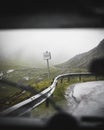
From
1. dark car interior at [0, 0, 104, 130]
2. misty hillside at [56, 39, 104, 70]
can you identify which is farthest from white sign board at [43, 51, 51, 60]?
dark car interior at [0, 0, 104, 130]

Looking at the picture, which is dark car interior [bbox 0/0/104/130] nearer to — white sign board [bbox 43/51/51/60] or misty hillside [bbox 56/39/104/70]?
white sign board [bbox 43/51/51/60]

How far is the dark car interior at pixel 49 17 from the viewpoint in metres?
2.51

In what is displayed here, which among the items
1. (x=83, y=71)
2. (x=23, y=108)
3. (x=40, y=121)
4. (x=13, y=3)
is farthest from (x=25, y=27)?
(x=83, y=71)

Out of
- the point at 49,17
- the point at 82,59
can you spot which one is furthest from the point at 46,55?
the point at 49,17

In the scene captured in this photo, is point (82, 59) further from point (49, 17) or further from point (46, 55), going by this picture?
point (49, 17)

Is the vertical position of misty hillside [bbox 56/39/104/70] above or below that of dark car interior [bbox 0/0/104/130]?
below

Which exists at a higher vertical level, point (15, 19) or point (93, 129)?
point (15, 19)

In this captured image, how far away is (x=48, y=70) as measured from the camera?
7.55 meters

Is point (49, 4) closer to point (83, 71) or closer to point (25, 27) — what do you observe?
point (25, 27)

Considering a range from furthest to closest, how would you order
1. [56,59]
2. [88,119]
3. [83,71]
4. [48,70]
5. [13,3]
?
[83,71], [48,70], [56,59], [13,3], [88,119]

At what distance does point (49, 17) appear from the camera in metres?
3.73

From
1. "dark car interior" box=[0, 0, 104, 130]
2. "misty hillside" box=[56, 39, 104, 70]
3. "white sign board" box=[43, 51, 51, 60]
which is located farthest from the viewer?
"misty hillside" box=[56, 39, 104, 70]

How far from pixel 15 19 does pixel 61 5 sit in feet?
2.59

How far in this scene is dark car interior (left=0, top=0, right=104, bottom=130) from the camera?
251 cm
